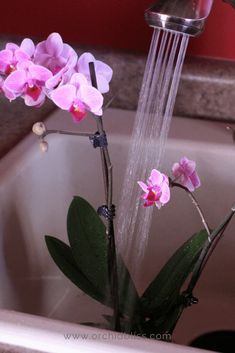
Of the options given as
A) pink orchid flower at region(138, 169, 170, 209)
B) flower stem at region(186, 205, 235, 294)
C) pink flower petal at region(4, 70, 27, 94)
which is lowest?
flower stem at region(186, 205, 235, 294)

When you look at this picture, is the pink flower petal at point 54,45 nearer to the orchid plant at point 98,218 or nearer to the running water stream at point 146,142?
the orchid plant at point 98,218

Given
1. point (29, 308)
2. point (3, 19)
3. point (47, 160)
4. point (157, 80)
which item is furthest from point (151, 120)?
point (3, 19)

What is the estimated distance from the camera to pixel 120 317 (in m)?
0.59

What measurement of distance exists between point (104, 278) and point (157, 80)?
24 cm

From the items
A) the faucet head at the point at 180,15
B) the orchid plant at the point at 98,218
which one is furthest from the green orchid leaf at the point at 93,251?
the faucet head at the point at 180,15

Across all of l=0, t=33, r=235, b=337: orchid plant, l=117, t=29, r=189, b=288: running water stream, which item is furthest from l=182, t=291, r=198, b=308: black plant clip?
l=117, t=29, r=189, b=288: running water stream

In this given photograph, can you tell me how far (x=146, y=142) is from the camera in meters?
0.64

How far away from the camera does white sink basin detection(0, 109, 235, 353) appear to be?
2.34 ft

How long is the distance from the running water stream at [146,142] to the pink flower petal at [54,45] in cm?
14

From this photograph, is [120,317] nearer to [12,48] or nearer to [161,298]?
[161,298]

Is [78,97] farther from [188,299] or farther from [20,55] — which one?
[188,299]

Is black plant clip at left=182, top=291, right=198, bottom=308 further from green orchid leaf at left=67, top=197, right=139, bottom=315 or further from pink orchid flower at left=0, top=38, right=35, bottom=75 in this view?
pink orchid flower at left=0, top=38, right=35, bottom=75

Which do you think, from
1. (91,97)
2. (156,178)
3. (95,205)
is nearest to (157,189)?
(156,178)

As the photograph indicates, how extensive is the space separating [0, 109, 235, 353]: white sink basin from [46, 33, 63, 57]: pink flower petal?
23 cm
